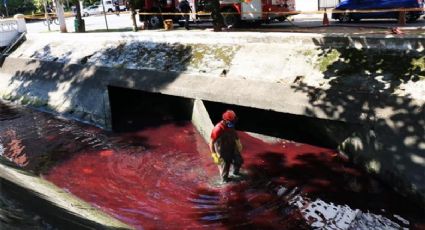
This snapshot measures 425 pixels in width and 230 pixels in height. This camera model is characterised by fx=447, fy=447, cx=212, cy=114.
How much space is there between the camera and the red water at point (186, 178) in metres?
8.62

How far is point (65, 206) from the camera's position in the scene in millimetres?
7664

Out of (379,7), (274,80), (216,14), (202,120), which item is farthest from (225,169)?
(379,7)

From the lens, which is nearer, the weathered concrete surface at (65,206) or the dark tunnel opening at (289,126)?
the weathered concrete surface at (65,206)

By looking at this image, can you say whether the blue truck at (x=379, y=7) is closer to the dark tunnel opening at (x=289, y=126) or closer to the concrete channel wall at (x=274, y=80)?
the concrete channel wall at (x=274, y=80)

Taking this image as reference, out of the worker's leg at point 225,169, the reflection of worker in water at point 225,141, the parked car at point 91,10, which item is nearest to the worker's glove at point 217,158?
the reflection of worker in water at point 225,141

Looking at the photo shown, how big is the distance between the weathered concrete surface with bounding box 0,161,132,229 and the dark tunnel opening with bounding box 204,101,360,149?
5.35 meters

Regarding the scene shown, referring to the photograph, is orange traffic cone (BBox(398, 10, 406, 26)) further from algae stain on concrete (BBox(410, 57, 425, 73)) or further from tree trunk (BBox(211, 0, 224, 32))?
algae stain on concrete (BBox(410, 57, 425, 73))

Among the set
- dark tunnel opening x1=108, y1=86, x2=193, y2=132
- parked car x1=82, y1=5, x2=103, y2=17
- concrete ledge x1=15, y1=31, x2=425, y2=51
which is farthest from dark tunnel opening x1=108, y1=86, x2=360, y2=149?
parked car x1=82, y1=5, x2=103, y2=17

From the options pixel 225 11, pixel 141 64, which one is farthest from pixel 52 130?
pixel 225 11

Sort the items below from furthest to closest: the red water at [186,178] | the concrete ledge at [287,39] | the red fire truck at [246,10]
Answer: the red fire truck at [246,10] → the concrete ledge at [287,39] → the red water at [186,178]

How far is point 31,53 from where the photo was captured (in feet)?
67.4

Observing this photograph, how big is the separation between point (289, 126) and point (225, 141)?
3.83 metres

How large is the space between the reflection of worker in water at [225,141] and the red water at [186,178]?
79cm

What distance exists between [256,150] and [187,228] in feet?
13.2
